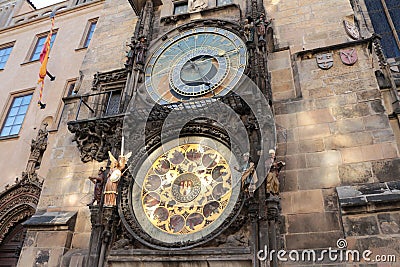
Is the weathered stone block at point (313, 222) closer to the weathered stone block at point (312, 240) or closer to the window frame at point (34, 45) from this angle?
the weathered stone block at point (312, 240)

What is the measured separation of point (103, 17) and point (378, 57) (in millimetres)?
8696

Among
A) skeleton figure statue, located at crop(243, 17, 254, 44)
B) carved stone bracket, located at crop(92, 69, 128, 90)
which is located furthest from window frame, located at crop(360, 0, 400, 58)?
carved stone bracket, located at crop(92, 69, 128, 90)

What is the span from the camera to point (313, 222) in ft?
17.4

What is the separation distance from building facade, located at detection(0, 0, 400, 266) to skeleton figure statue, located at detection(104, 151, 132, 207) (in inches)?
1.2

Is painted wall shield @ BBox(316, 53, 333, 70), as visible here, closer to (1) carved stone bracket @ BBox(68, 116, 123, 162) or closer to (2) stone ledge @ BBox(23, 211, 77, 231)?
(1) carved stone bracket @ BBox(68, 116, 123, 162)

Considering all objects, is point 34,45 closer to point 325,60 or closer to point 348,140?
point 325,60

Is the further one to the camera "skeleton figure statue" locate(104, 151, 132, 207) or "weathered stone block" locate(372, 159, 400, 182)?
"skeleton figure statue" locate(104, 151, 132, 207)

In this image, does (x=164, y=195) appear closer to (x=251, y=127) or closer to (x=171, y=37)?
(x=251, y=127)

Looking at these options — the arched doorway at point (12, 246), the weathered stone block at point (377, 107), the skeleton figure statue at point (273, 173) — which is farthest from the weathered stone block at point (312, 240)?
the arched doorway at point (12, 246)

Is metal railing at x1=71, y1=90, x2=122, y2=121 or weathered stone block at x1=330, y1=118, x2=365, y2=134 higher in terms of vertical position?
metal railing at x1=71, y1=90, x2=122, y2=121

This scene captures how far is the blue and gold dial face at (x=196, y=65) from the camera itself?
7492 millimetres

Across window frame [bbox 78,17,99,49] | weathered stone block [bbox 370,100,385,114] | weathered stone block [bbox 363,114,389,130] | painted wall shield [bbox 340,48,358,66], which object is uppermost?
window frame [bbox 78,17,99,49]

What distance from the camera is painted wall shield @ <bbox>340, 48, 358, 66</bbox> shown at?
6.68 m

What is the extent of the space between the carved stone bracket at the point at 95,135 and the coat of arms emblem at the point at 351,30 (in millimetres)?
5528
